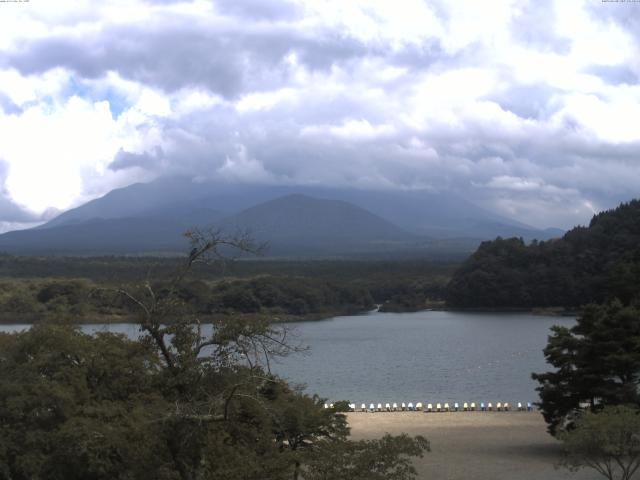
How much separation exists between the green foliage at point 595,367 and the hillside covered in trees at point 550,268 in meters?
55.6

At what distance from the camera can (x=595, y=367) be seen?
21234mm

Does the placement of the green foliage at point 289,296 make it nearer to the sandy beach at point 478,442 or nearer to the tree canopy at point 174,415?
the sandy beach at point 478,442

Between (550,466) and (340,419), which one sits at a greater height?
(340,419)

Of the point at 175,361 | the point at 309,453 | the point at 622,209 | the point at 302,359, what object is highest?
the point at 622,209

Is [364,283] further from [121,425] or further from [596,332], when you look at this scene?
[121,425]

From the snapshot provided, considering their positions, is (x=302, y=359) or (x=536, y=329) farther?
(x=536, y=329)

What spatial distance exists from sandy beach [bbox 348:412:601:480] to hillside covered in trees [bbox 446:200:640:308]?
50129 mm

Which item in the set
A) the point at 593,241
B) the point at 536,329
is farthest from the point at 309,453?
the point at 593,241

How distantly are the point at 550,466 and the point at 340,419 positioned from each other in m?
5.45

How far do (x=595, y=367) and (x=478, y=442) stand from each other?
4.33 m

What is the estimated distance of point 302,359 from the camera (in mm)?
45438

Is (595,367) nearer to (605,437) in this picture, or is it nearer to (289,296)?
(605,437)

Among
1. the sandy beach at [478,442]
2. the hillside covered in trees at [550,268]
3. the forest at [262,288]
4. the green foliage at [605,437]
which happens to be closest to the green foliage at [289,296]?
the forest at [262,288]

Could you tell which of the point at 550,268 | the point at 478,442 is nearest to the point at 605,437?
the point at 478,442
